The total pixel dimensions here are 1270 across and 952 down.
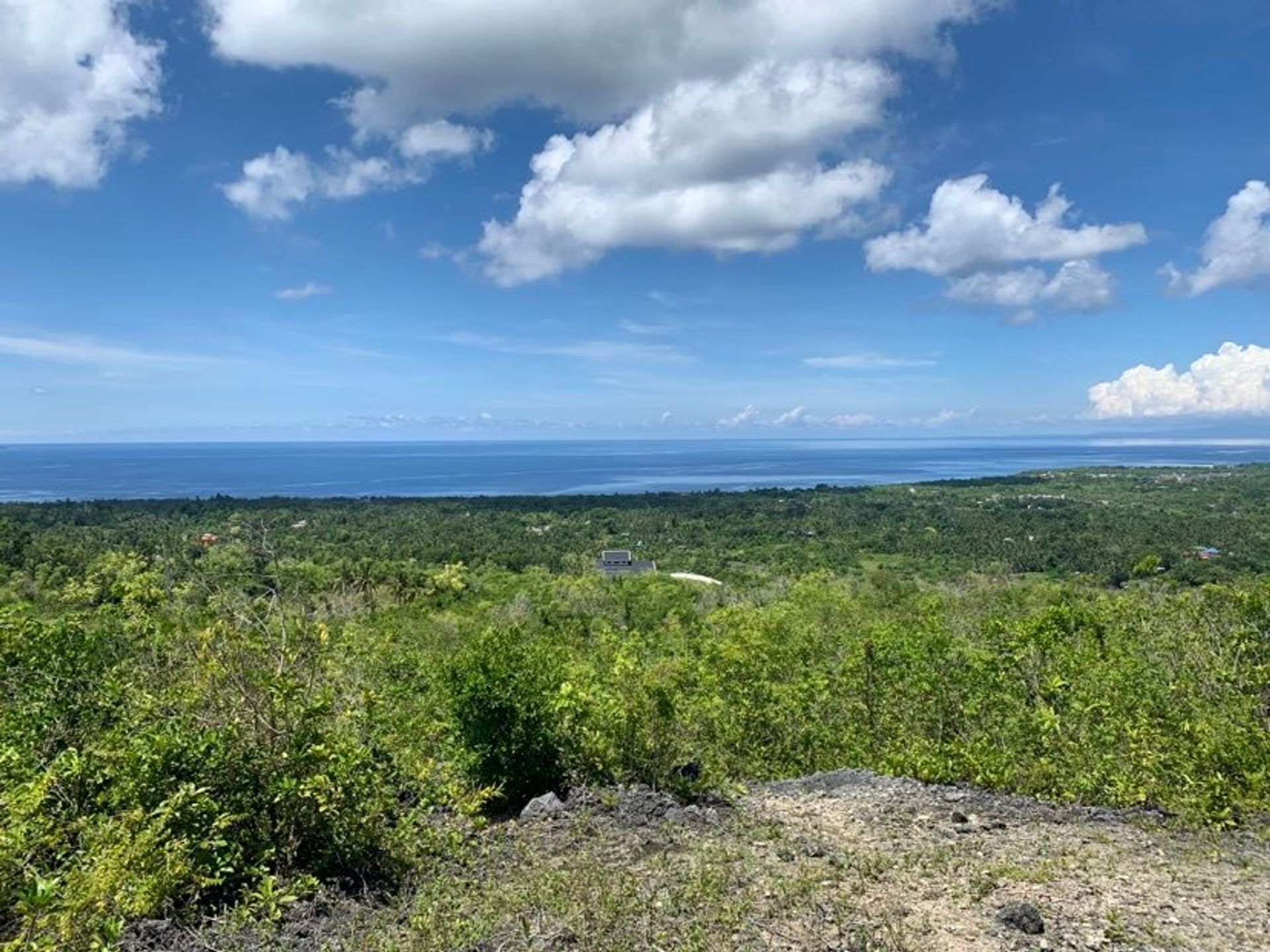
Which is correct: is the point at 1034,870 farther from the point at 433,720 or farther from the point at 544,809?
the point at 433,720

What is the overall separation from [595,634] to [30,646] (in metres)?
18.3

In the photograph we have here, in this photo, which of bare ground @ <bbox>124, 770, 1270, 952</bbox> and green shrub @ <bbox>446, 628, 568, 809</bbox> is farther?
green shrub @ <bbox>446, 628, 568, 809</bbox>

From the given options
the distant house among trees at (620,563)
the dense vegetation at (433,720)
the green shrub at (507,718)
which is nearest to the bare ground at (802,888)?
the dense vegetation at (433,720)

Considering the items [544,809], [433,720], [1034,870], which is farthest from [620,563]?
[1034,870]

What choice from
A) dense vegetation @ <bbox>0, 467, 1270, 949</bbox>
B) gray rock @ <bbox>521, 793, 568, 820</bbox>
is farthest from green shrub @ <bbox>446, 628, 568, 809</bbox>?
gray rock @ <bbox>521, 793, 568, 820</bbox>

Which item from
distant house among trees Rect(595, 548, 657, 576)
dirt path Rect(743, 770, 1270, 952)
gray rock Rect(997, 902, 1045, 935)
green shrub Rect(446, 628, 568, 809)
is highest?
green shrub Rect(446, 628, 568, 809)

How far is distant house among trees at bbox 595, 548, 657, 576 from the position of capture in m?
57.9

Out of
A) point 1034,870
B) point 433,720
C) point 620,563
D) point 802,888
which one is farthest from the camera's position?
point 620,563

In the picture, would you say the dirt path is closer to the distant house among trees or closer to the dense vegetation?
the dense vegetation

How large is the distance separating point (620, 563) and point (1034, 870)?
55380 mm

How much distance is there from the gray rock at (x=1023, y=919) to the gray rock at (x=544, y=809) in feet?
12.3

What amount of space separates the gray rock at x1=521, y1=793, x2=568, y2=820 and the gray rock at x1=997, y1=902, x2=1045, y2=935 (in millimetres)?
3737

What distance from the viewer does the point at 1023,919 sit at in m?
5.10

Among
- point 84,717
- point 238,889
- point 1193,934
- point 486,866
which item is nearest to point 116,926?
point 238,889
